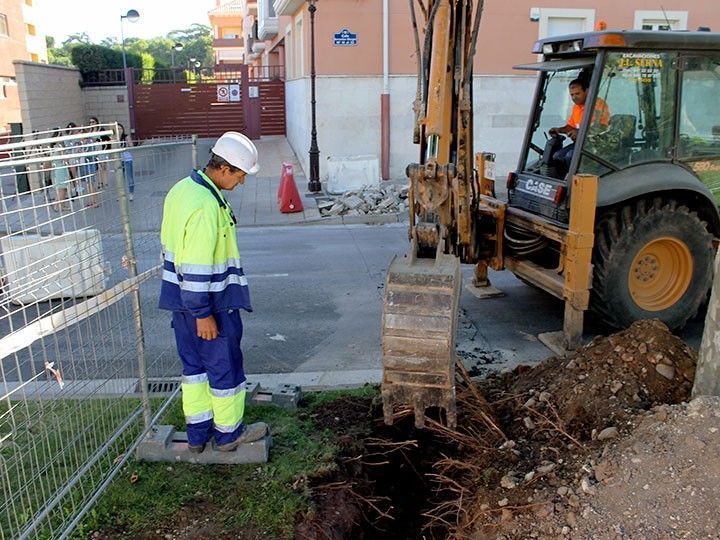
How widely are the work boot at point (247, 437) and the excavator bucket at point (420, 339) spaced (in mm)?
823

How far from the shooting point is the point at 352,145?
657 inches

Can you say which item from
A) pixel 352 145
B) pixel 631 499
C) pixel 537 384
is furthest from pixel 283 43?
pixel 631 499

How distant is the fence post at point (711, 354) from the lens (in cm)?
381

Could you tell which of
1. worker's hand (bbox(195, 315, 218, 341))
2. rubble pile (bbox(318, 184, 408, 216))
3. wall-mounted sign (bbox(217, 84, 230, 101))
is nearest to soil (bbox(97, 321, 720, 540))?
worker's hand (bbox(195, 315, 218, 341))

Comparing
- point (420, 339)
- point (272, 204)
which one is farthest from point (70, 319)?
point (272, 204)

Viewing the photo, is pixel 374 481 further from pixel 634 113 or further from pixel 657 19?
pixel 657 19

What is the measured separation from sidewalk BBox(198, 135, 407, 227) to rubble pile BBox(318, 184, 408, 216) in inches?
8.9

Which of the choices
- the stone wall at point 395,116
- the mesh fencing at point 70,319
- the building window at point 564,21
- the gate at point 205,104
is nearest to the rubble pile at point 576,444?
the mesh fencing at point 70,319

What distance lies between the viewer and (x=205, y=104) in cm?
2494

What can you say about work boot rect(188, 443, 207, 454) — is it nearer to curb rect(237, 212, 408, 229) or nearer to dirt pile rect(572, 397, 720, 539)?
dirt pile rect(572, 397, 720, 539)

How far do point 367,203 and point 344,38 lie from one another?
15.6 feet

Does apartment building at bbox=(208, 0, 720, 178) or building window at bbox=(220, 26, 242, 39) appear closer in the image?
apartment building at bbox=(208, 0, 720, 178)

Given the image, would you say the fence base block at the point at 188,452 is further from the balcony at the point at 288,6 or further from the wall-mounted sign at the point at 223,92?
the wall-mounted sign at the point at 223,92

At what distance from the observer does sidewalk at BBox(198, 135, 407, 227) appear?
13.2m
